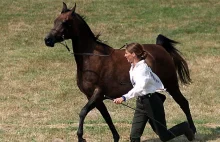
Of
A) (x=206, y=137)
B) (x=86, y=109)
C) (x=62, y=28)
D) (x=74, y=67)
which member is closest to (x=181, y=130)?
(x=206, y=137)

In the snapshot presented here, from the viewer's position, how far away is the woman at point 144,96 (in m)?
6.63

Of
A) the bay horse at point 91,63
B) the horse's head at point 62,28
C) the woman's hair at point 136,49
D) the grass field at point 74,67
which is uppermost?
the woman's hair at point 136,49

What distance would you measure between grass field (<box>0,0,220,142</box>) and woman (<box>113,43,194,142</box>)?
1.19m

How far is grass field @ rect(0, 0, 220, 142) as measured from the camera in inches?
367

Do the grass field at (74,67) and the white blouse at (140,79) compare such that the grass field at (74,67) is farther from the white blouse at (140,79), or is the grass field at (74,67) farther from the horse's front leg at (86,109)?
the white blouse at (140,79)

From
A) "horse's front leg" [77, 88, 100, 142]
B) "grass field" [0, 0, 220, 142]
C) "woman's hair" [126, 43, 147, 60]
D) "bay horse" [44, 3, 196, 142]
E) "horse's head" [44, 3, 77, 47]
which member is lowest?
"grass field" [0, 0, 220, 142]

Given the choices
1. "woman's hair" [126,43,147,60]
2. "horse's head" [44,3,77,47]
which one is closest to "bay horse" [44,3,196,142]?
"horse's head" [44,3,77,47]

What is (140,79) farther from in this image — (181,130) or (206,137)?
(206,137)

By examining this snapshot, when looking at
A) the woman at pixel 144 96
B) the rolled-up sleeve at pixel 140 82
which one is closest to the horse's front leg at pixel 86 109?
the woman at pixel 144 96

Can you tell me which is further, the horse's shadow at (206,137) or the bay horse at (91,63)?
the horse's shadow at (206,137)

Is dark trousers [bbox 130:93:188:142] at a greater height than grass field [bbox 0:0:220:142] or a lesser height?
greater

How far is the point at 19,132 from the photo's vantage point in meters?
8.79

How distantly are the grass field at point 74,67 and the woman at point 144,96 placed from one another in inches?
46.8

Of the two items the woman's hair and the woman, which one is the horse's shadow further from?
the woman's hair
